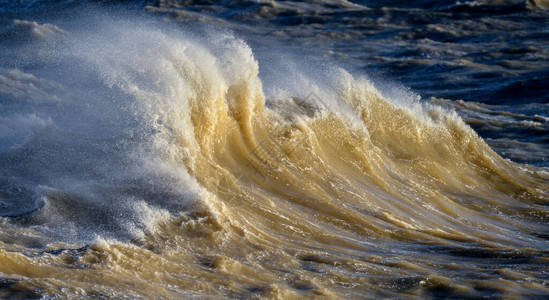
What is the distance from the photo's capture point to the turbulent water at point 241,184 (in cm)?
540

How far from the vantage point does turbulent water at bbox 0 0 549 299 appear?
17.7 ft

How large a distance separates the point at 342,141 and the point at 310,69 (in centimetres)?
198

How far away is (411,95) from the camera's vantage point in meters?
11.1

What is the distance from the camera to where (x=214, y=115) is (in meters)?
7.84

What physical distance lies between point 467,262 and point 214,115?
2.95 m

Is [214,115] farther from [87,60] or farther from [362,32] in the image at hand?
[362,32]

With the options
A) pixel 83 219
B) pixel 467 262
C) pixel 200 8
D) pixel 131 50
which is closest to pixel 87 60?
pixel 131 50

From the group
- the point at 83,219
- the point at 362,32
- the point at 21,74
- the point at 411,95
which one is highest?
the point at 362,32

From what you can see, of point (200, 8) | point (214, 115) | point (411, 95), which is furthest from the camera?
point (200, 8)

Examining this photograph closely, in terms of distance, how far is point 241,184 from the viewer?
7.32 metres

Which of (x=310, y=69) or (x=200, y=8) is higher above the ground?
(x=200, y=8)

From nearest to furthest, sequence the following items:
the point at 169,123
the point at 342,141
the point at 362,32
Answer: the point at 169,123 < the point at 342,141 < the point at 362,32

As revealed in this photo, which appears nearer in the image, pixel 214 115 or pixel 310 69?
pixel 214 115

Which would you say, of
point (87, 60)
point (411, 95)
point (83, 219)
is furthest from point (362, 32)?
point (83, 219)
